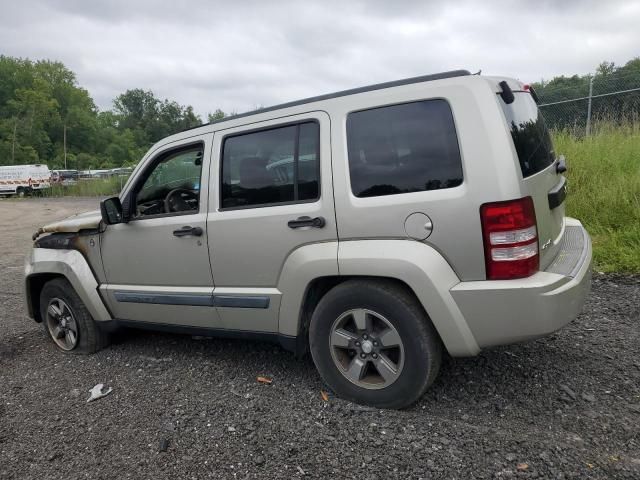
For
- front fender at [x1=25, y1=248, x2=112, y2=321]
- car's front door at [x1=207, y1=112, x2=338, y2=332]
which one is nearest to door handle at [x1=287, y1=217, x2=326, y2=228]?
car's front door at [x1=207, y1=112, x2=338, y2=332]

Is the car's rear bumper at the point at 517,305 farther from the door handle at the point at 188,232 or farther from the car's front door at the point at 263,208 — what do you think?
the door handle at the point at 188,232

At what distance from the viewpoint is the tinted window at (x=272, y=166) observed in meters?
2.98

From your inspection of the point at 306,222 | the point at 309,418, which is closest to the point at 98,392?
the point at 309,418

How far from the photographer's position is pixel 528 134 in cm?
281

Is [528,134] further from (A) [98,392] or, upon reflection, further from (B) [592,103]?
(B) [592,103]

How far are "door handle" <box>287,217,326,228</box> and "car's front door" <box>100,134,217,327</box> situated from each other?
74cm

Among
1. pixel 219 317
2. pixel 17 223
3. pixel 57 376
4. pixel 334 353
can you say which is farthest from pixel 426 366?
pixel 17 223

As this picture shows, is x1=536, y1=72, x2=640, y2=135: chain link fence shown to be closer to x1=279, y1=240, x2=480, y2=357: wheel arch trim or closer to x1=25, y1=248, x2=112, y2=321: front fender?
x1=279, y1=240, x2=480, y2=357: wheel arch trim

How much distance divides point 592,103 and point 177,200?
9491 millimetres

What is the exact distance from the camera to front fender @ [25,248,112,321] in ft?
13.0

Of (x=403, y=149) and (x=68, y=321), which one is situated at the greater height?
(x=403, y=149)

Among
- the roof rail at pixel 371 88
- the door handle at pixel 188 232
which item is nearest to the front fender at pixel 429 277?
the roof rail at pixel 371 88

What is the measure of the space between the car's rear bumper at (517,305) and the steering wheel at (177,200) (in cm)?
219

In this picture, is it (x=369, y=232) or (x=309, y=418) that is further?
(x=309, y=418)
